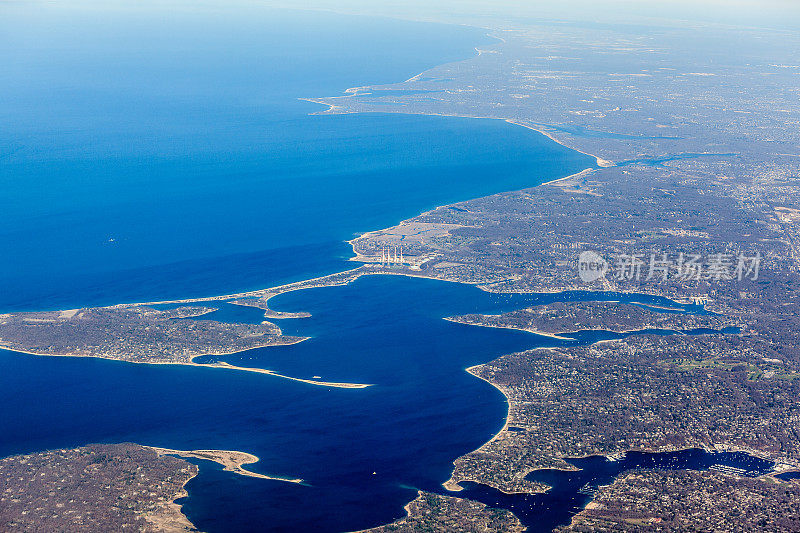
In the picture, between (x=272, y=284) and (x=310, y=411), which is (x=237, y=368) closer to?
(x=310, y=411)

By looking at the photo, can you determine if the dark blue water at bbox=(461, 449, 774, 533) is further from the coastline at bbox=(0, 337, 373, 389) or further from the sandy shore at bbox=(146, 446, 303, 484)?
the coastline at bbox=(0, 337, 373, 389)

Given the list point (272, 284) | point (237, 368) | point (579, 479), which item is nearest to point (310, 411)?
point (237, 368)

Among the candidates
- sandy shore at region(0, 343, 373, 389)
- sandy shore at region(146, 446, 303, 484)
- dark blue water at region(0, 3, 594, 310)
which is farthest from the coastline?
sandy shore at region(146, 446, 303, 484)

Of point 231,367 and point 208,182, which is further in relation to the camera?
point 208,182

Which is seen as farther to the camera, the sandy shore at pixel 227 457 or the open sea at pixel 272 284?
the open sea at pixel 272 284

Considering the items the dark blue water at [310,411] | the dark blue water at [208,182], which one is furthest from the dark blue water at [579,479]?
the dark blue water at [208,182]

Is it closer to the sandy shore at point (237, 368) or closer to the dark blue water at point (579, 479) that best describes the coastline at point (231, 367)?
the sandy shore at point (237, 368)
